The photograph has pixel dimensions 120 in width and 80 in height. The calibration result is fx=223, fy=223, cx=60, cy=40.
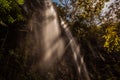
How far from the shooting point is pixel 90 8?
17828 mm

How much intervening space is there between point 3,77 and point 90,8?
12.1m

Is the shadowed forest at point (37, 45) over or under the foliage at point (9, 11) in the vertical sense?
under

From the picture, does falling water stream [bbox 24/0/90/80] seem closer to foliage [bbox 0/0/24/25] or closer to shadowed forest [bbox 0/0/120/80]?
shadowed forest [bbox 0/0/120/80]

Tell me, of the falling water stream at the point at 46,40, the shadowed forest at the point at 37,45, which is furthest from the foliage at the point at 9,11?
the falling water stream at the point at 46,40

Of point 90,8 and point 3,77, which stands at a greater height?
point 90,8

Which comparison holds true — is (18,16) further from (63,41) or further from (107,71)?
(107,71)

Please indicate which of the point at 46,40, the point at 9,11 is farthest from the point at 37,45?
the point at 9,11

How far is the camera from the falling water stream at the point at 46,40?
26.5 feet

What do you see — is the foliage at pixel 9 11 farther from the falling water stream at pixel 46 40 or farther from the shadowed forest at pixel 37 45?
the falling water stream at pixel 46 40

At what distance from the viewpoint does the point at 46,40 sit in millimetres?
8656

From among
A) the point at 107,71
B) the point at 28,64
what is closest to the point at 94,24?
the point at 107,71

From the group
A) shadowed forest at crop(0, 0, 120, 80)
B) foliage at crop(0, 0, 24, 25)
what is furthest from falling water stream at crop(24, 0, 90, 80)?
foliage at crop(0, 0, 24, 25)

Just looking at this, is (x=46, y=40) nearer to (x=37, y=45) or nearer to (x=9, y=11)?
(x=37, y=45)

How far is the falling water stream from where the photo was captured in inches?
318
